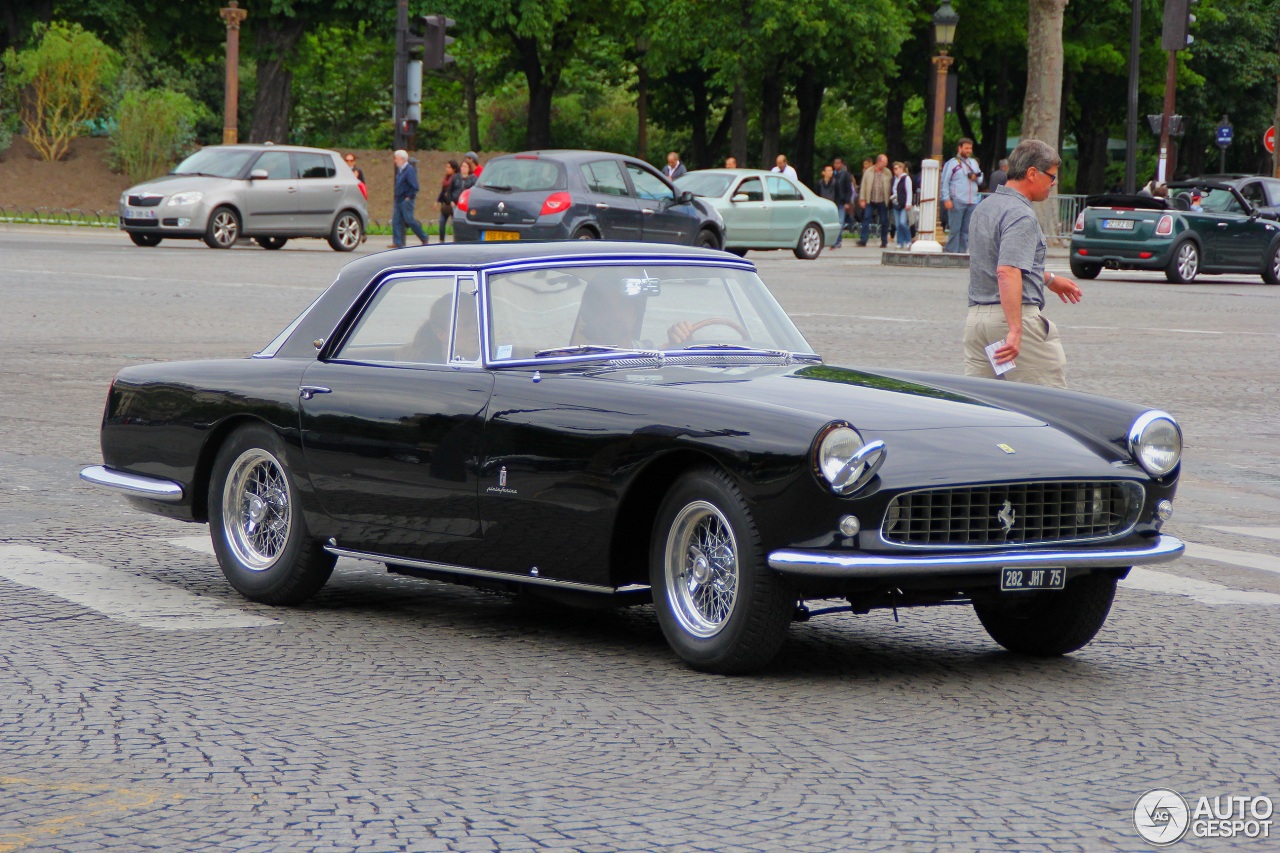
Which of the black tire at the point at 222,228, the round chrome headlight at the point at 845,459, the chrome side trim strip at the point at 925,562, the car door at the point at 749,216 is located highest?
the car door at the point at 749,216

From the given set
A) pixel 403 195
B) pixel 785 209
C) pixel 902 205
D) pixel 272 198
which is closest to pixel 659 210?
pixel 403 195

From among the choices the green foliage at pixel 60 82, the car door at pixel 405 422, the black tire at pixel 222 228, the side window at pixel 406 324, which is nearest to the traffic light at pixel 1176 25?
the black tire at pixel 222 228

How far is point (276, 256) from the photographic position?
→ 31688 mm

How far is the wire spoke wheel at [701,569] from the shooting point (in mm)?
5723

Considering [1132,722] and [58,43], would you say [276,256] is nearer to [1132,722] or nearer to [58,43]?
[58,43]

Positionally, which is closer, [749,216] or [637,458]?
[637,458]

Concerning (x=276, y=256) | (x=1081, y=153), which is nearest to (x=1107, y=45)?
(x=1081, y=153)

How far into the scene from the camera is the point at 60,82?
4856cm

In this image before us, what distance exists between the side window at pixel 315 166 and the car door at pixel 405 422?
27.9 metres

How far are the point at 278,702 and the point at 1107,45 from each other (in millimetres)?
57905

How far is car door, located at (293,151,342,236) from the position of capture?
34031 millimetres

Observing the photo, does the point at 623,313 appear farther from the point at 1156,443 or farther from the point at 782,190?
the point at 782,190

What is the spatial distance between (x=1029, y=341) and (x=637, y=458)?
3.92 metres

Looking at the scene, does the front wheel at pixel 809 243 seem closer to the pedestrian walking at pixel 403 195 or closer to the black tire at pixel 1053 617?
the pedestrian walking at pixel 403 195
